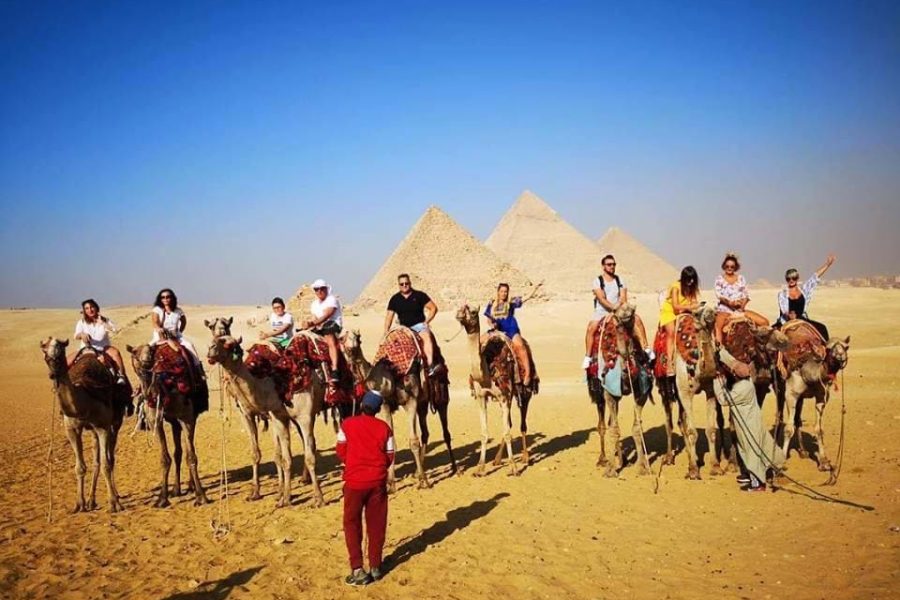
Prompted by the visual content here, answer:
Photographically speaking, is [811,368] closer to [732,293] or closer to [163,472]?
[732,293]

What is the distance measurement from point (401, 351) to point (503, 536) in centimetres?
309

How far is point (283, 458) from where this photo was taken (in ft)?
27.4

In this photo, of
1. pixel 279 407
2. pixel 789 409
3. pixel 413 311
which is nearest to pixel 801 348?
pixel 789 409

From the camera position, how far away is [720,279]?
9102mm

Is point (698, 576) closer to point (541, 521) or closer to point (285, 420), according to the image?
point (541, 521)

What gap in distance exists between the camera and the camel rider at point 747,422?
7.81m

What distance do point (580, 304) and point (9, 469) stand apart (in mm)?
42410

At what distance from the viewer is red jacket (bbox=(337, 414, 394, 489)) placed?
18.2 ft

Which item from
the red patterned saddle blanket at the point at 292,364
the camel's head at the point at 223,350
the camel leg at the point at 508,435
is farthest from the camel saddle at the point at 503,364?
the camel's head at the point at 223,350

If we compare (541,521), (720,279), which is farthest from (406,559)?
(720,279)

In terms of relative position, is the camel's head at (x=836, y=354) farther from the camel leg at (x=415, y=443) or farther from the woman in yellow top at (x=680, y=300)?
the camel leg at (x=415, y=443)

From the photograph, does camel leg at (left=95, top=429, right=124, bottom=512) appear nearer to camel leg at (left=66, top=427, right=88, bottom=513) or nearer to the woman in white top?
camel leg at (left=66, top=427, right=88, bottom=513)

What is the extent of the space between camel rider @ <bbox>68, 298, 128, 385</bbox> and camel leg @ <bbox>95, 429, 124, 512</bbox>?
808 mm

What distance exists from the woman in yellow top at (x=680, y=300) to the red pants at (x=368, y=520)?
4.97 metres
